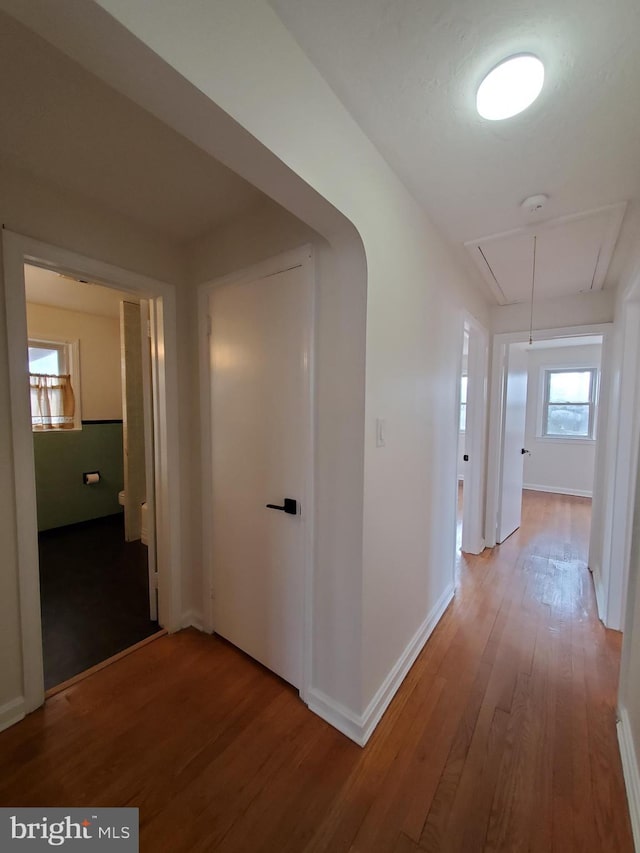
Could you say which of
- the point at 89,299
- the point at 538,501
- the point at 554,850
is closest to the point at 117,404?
the point at 89,299

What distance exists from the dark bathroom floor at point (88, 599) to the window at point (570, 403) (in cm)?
627

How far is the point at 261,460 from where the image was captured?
5.44ft

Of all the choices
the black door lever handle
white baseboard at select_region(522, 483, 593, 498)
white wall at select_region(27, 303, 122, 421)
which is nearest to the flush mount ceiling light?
the black door lever handle

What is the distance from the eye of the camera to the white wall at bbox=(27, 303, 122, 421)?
3680mm

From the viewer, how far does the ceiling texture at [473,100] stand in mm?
830

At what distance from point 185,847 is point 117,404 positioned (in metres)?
4.23

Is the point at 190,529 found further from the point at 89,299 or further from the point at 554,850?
the point at 89,299

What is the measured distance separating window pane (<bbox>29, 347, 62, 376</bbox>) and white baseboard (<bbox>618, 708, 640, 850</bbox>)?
5.31 meters

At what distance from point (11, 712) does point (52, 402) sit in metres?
3.30

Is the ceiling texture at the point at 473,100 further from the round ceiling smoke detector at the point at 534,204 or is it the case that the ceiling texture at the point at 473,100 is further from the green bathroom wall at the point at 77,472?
the green bathroom wall at the point at 77,472

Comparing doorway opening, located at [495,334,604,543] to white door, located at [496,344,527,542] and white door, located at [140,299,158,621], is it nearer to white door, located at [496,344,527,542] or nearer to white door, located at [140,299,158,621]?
white door, located at [496,344,527,542]

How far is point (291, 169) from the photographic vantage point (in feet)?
3.06

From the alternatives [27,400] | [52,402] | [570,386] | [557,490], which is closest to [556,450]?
[557,490]

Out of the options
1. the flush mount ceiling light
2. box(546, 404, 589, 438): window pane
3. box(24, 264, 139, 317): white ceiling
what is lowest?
box(546, 404, 589, 438): window pane
